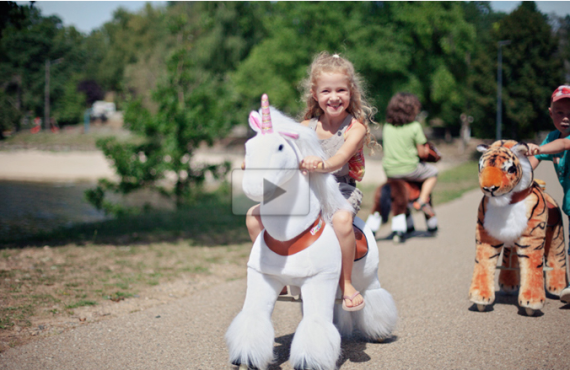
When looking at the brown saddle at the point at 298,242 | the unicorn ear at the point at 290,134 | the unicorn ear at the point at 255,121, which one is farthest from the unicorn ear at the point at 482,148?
the unicorn ear at the point at 255,121

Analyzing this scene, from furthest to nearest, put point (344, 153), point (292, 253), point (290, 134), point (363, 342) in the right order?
point (363, 342) → point (344, 153) → point (292, 253) → point (290, 134)

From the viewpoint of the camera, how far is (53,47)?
15453mm

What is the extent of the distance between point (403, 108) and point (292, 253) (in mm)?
4729

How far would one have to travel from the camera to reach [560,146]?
4.27m

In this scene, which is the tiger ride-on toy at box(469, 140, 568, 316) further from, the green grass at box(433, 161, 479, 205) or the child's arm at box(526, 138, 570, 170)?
the green grass at box(433, 161, 479, 205)

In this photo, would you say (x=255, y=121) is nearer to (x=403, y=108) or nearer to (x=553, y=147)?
(x=553, y=147)

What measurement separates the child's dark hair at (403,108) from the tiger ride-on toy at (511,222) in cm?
280

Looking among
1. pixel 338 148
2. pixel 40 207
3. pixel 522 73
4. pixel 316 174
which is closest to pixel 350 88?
pixel 338 148

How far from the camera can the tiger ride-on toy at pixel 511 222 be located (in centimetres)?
414

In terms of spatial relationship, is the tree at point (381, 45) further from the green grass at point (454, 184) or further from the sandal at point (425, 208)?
the sandal at point (425, 208)

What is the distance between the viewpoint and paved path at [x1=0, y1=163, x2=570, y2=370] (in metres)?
3.42

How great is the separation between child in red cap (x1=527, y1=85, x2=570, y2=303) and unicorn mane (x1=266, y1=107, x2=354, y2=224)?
2.07 m
